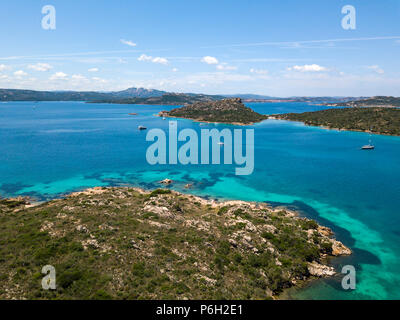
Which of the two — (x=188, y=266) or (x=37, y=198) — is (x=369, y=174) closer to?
(x=188, y=266)

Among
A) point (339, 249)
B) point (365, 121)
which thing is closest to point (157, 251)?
point (339, 249)

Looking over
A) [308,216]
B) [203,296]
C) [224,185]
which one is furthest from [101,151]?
[203,296]

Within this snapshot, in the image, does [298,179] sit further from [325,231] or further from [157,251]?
[157,251]

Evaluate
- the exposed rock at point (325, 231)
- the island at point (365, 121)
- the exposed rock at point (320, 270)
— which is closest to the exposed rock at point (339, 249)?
the exposed rock at point (325, 231)

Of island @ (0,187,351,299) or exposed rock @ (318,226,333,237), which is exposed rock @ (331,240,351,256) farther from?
exposed rock @ (318,226,333,237)

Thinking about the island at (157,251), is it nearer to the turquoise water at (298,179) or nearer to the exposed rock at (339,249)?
the exposed rock at (339,249)
